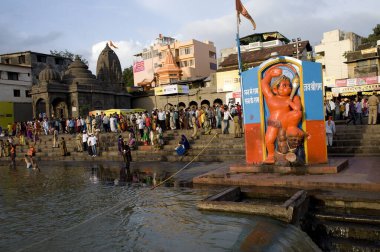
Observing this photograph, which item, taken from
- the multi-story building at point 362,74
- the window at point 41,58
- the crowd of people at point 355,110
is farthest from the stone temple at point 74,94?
the crowd of people at point 355,110

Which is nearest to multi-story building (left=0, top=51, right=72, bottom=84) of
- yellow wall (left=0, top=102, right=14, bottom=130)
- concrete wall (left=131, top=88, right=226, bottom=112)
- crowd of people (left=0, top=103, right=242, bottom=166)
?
yellow wall (left=0, top=102, right=14, bottom=130)

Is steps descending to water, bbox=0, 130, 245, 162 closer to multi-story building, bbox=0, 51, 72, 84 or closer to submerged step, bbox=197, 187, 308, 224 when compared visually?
submerged step, bbox=197, 187, 308, 224

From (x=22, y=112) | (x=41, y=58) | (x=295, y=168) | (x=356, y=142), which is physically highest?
(x=41, y=58)

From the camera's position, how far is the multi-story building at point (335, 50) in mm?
39406

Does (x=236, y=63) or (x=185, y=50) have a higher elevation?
(x=185, y=50)

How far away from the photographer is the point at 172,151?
737 inches

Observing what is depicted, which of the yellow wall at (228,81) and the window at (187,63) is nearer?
the yellow wall at (228,81)

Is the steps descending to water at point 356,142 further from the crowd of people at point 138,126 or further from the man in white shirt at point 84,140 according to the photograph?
the man in white shirt at point 84,140

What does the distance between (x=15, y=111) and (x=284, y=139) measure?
40.5m

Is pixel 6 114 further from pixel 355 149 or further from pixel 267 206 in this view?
pixel 267 206

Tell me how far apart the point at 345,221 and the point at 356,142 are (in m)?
9.30

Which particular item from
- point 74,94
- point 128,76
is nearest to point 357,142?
point 74,94

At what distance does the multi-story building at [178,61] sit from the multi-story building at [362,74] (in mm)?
22533

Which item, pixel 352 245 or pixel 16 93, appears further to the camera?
pixel 16 93
